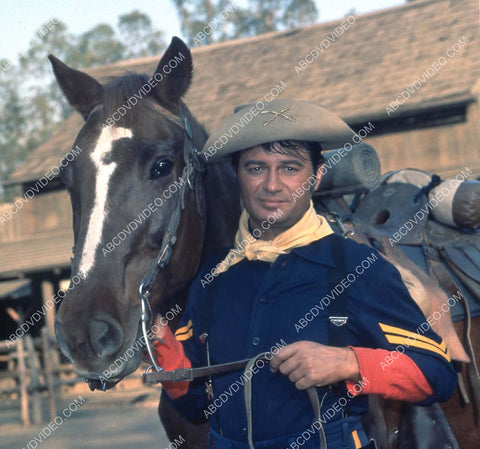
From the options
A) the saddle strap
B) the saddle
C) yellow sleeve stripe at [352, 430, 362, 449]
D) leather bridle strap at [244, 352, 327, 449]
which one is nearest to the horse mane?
the saddle

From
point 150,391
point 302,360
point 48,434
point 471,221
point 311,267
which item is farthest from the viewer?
point 150,391

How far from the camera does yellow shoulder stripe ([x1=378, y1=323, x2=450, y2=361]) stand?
76.2 inches

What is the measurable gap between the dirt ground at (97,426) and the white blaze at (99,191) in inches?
244

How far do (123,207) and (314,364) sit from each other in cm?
101

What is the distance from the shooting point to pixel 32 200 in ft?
66.1

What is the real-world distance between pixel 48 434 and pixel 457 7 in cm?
1581

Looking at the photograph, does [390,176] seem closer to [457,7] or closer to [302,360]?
[302,360]

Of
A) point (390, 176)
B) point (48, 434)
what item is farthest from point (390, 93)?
point (390, 176)

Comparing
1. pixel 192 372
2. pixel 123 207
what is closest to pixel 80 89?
pixel 123 207

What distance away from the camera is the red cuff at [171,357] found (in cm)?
226

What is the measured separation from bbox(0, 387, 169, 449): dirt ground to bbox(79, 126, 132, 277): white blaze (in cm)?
619

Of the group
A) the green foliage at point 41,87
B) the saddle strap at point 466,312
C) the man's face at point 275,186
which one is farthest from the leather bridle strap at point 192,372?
the green foliage at point 41,87

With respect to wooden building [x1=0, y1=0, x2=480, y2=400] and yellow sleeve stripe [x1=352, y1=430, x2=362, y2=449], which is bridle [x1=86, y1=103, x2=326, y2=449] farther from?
wooden building [x1=0, y1=0, x2=480, y2=400]

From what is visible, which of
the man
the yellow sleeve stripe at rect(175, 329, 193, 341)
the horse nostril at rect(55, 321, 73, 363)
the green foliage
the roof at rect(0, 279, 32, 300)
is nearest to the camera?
the man
